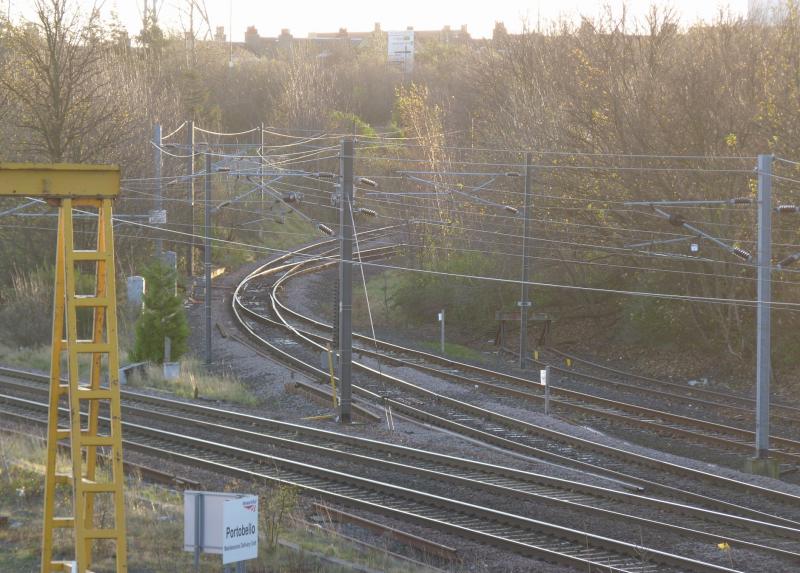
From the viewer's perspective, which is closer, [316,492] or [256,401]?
[316,492]

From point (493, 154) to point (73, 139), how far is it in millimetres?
15635

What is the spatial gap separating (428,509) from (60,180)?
794 centimetres

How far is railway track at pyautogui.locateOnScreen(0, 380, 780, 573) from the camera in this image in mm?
11953

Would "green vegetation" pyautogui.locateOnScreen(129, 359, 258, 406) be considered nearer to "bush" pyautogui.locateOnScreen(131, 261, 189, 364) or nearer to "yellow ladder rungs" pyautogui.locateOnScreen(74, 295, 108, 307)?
"bush" pyautogui.locateOnScreen(131, 261, 189, 364)

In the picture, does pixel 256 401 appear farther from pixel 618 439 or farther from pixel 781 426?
pixel 781 426

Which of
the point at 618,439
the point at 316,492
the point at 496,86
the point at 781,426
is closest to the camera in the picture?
the point at 316,492

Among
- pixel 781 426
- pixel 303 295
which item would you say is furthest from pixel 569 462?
pixel 303 295

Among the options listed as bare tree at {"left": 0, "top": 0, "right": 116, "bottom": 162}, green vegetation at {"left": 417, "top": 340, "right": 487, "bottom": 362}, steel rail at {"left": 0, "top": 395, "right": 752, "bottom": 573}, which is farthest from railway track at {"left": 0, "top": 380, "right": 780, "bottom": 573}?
bare tree at {"left": 0, "top": 0, "right": 116, "bottom": 162}

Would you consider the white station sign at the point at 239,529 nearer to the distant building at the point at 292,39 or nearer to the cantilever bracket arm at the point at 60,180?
the cantilever bracket arm at the point at 60,180

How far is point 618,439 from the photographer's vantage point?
813 inches

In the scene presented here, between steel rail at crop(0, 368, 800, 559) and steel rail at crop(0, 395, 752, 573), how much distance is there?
101 cm

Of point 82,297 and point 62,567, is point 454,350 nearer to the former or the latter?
point 62,567

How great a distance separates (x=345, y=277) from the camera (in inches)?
857

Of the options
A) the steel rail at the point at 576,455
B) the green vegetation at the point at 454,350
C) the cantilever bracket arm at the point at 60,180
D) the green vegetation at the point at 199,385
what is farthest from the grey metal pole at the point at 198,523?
the green vegetation at the point at 454,350
